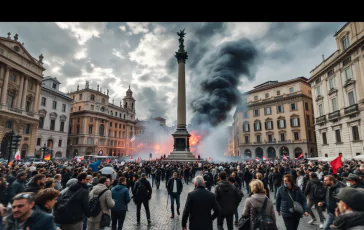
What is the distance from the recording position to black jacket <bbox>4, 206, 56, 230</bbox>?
265cm

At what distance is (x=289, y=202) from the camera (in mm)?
4871

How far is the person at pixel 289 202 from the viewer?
4.79m

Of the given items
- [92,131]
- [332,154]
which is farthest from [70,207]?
[92,131]

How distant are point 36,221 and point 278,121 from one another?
178 ft

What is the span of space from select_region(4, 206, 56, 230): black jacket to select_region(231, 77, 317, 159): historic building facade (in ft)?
167

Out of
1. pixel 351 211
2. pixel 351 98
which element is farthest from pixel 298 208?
pixel 351 98

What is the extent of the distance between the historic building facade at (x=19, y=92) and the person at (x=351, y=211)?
42.9 meters

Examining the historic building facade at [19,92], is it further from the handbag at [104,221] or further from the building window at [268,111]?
the building window at [268,111]

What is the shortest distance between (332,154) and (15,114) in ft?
167

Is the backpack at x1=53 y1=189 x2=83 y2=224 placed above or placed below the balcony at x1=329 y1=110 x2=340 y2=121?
below

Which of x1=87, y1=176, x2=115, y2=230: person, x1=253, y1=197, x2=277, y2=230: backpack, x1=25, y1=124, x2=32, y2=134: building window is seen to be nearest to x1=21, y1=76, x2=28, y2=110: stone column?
x1=25, y1=124, x2=32, y2=134: building window

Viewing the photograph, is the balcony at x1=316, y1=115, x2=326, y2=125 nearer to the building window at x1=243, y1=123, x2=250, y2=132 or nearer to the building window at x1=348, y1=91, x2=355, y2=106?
the building window at x1=348, y1=91, x2=355, y2=106

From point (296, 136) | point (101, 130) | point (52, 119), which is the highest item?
point (52, 119)

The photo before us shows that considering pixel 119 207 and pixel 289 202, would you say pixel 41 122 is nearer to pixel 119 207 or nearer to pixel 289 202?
pixel 119 207
